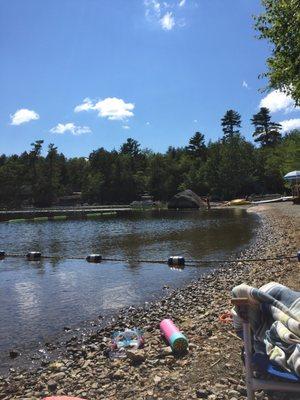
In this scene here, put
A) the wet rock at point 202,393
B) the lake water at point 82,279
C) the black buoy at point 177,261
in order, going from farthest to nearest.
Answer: the black buoy at point 177,261, the lake water at point 82,279, the wet rock at point 202,393

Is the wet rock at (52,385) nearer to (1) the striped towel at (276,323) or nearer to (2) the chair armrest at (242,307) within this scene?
(1) the striped towel at (276,323)

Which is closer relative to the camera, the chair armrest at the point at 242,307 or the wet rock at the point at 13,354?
the chair armrest at the point at 242,307

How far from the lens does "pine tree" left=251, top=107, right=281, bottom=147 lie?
418 ft

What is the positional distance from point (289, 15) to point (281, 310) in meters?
9.91

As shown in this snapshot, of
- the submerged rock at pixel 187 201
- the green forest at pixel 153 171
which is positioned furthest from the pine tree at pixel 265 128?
the submerged rock at pixel 187 201

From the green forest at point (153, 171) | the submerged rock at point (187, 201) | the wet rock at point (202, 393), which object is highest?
the green forest at point (153, 171)

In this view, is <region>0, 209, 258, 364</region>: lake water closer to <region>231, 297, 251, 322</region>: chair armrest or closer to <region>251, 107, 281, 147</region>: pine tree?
<region>231, 297, 251, 322</region>: chair armrest

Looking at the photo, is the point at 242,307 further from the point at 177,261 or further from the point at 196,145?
the point at 196,145

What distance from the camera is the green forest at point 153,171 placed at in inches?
4072

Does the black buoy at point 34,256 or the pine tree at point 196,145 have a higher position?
the pine tree at point 196,145

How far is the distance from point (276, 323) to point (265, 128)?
130m

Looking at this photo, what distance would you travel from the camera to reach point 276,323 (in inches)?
169

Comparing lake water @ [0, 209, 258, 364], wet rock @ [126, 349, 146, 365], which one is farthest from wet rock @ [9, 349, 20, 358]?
wet rock @ [126, 349, 146, 365]

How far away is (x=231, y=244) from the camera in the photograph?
30047 mm
